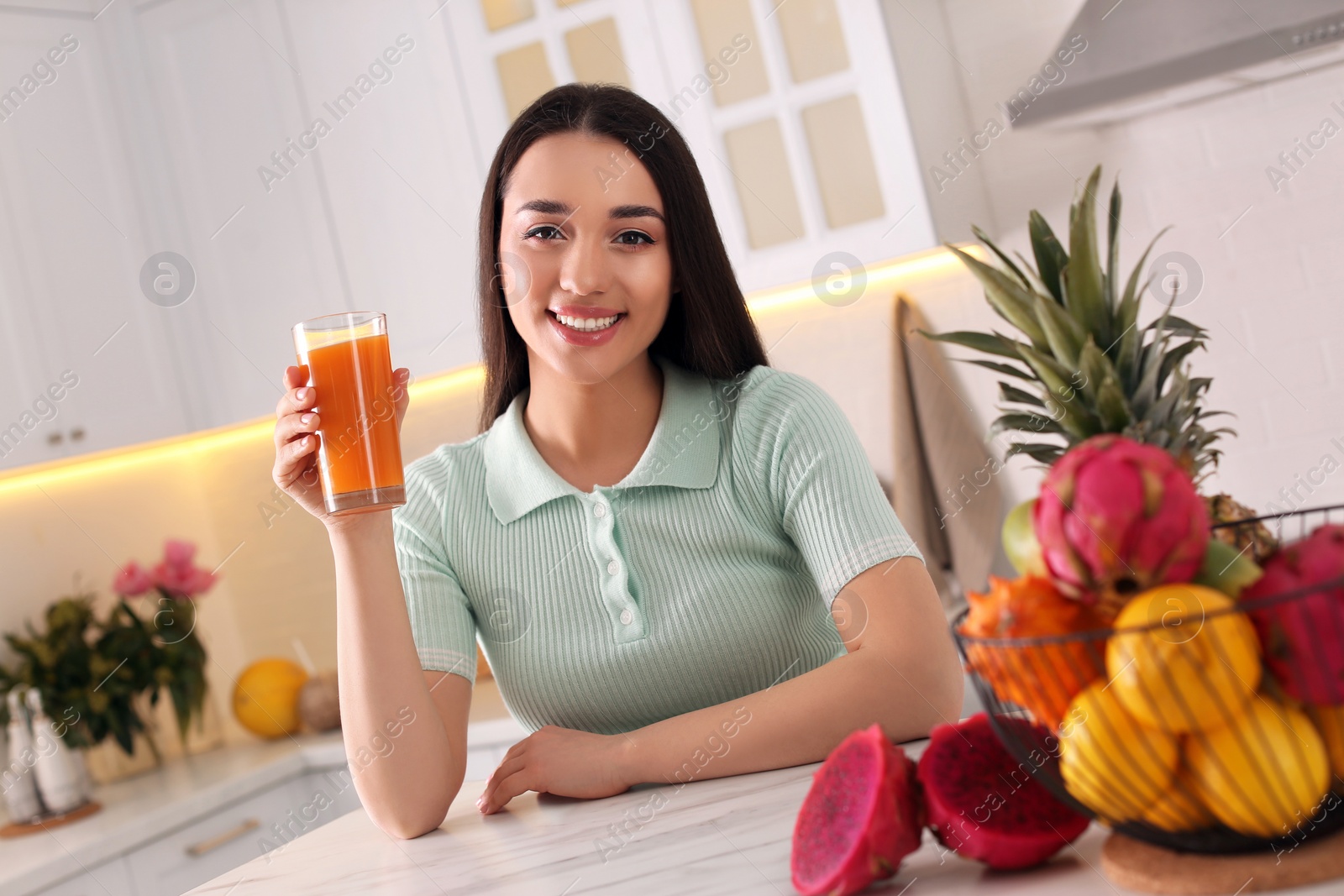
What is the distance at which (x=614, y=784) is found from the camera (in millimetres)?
1037

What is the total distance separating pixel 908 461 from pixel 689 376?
1.08 meters

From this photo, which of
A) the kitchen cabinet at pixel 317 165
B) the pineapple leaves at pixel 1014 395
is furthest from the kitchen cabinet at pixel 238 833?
the pineapple leaves at pixel 1014 395

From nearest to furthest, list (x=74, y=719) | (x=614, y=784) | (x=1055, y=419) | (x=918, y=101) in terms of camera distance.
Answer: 1. (x=1055, y=419)
2. (x=614, y=784)
3. (x=918, y=101)
4. (x=74, y=719)

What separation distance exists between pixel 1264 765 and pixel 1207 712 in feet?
0.11

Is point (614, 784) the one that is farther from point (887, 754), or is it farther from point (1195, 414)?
point (1195, 414)

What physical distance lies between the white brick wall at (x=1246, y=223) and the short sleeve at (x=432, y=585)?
152 cm

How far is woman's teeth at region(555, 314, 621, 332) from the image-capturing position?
1.29m

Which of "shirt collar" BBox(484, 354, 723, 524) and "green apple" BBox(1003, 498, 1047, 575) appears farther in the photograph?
"shirt collar" BBox(484, 354, 723, 524)

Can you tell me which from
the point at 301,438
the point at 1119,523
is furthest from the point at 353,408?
the point at 1119,523

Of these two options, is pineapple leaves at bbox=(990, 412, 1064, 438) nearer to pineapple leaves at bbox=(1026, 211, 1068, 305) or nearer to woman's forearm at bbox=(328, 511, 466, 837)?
pineapple leaves at bbox=(1026, 211, 1068, 305)

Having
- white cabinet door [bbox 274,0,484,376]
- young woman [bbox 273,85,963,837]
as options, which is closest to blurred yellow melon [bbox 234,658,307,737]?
white cabinet door [bbox 274,0,484,376]

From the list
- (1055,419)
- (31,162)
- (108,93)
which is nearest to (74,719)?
(31,162)

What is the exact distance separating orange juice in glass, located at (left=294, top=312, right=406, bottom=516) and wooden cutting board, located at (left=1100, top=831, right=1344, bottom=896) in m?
0.72

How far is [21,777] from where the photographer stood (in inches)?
96.7
